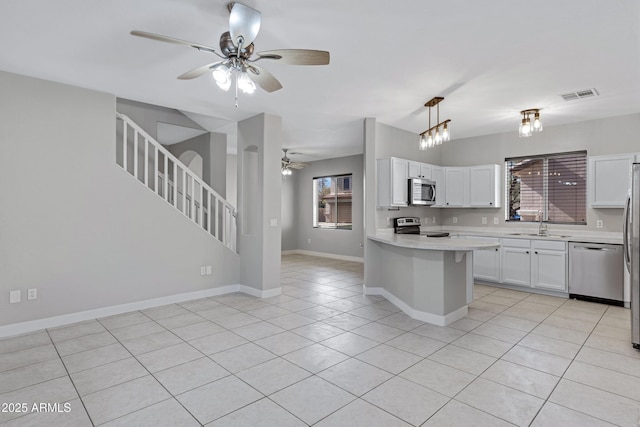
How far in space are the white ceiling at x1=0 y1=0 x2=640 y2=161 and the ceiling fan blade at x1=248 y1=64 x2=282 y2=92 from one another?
30 centimetres

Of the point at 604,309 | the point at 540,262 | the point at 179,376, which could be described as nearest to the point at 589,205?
the point at 540,262

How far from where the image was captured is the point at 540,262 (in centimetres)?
499

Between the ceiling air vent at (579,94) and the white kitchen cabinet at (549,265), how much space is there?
2.04 meters

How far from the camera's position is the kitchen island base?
369cm

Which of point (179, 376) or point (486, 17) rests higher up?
point (486, 17)

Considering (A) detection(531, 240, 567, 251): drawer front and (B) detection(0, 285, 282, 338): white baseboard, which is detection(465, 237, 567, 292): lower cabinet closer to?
(A) detection(531, 240, 567, 251): drawer front

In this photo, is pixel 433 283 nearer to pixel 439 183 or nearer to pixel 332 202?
pixel 439 183

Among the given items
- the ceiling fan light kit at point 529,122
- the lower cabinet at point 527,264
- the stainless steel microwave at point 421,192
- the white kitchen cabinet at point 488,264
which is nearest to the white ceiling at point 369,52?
the ceiling fan light kit at point 529,122

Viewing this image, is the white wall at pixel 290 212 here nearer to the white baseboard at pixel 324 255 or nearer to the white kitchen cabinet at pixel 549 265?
the white baseboard at pixel 324 255

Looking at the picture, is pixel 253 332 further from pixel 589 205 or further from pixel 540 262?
pixel 589 205

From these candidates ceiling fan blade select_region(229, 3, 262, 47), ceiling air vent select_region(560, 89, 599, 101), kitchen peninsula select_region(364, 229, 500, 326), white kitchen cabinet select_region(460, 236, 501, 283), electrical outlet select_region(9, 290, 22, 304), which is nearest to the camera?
ceiling fan blade select_region(229, 3, 262, 47)

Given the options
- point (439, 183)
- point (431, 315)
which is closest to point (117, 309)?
point (431, 315)

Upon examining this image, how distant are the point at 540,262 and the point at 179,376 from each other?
509 centimetres

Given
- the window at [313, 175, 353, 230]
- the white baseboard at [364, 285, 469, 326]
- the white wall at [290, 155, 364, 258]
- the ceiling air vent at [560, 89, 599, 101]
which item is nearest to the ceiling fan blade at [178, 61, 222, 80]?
the white baseboard at [364, 285, 469, 326]
